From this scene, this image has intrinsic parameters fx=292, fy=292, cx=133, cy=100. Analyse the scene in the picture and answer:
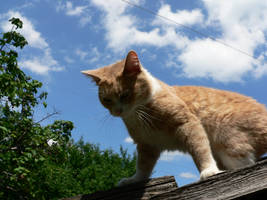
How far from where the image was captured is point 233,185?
188cm

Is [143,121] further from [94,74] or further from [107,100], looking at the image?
[94,74]

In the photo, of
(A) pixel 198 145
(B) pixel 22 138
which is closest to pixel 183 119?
(A) pixel 198 145

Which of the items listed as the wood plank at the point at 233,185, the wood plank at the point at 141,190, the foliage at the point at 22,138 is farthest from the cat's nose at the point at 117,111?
the foliage at the point at 22,138

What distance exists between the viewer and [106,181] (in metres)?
12.4

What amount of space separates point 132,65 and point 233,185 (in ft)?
5.02

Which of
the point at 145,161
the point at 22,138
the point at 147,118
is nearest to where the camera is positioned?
the point at 147,118

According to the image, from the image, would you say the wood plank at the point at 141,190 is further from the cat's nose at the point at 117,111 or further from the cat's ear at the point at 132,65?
the cat's ear at the point at 132,65

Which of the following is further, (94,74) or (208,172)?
(94,74)

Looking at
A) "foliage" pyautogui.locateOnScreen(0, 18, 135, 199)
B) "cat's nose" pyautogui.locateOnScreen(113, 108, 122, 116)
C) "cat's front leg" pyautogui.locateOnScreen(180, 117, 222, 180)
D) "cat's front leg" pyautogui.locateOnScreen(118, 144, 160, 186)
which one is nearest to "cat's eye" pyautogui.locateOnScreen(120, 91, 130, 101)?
"cat's nose" pyautogui.locateOnScreen(113, 108, 122, 116)

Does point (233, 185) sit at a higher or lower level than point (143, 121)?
lower

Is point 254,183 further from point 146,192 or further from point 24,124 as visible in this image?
point 24,124

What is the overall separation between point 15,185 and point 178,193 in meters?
6.28

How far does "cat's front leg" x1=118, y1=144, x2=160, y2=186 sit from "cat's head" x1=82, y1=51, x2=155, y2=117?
1.27ft

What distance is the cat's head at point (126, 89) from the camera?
290cm
